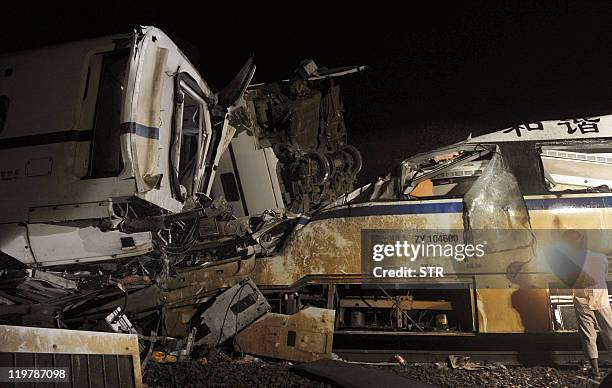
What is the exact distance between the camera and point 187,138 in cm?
457

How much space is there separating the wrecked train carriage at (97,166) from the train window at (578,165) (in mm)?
2834

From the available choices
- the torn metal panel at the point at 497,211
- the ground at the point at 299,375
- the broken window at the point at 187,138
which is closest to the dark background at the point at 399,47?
the torn metal panel at the point at 497,211

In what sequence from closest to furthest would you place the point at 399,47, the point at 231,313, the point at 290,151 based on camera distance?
the point at 231,313, the point at 290,151, the point at 399,47

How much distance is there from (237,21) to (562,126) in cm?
489

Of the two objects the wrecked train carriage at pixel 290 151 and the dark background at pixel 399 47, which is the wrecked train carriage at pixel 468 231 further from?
the dark background at pixel 399 47

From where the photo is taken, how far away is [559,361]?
4312 mm

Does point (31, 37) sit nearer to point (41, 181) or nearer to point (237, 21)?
point (237, 21)

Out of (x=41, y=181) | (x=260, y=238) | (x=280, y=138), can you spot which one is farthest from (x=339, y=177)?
(x=41, y=181)

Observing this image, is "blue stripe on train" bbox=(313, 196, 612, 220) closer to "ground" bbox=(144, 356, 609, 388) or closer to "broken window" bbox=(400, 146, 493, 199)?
"broken window" bbox=(400, 146, 493, 199)

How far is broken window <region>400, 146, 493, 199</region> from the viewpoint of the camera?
4.75 metres

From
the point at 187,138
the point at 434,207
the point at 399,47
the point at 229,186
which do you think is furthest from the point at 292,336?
the point at 399,47

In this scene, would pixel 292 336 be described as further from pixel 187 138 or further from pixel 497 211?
pixel 497 211

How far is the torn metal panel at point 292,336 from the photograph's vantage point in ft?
14.7

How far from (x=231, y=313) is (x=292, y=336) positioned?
0.59 metres
